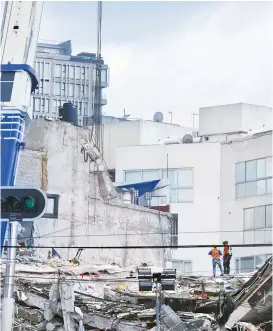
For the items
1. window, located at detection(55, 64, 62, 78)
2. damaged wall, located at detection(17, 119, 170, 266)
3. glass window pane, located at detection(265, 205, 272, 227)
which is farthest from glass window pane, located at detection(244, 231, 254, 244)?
window, located at detection(55, 64, 62, 78)

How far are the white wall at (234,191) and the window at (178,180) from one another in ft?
5.50

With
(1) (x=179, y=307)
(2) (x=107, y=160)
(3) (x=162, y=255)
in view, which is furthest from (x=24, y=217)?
(2) (x=107, y=160)

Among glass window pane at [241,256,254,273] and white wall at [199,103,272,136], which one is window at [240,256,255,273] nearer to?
glass window pane at [241,256,254,273]

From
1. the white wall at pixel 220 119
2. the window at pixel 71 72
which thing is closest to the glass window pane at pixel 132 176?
the white wall at pixel 220 119

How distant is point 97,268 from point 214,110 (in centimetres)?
3019

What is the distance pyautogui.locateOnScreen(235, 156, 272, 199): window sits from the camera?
61.8 metres

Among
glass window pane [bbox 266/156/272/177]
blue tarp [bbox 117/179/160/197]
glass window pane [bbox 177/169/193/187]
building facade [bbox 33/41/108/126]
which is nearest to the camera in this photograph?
blue tarp [bbox 117/179/160/197]

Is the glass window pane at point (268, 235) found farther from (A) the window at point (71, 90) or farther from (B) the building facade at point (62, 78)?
(A) the window at point (71, 90)

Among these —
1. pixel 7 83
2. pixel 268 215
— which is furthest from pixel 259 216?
pixel 7 83

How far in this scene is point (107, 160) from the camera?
233 feet

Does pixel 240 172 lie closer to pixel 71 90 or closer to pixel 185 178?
pixel 185 178

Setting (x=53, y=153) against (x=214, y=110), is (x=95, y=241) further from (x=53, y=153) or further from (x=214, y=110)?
(x=214, y=110)

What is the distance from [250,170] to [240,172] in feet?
2.94

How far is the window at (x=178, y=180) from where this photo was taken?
65125 mm
